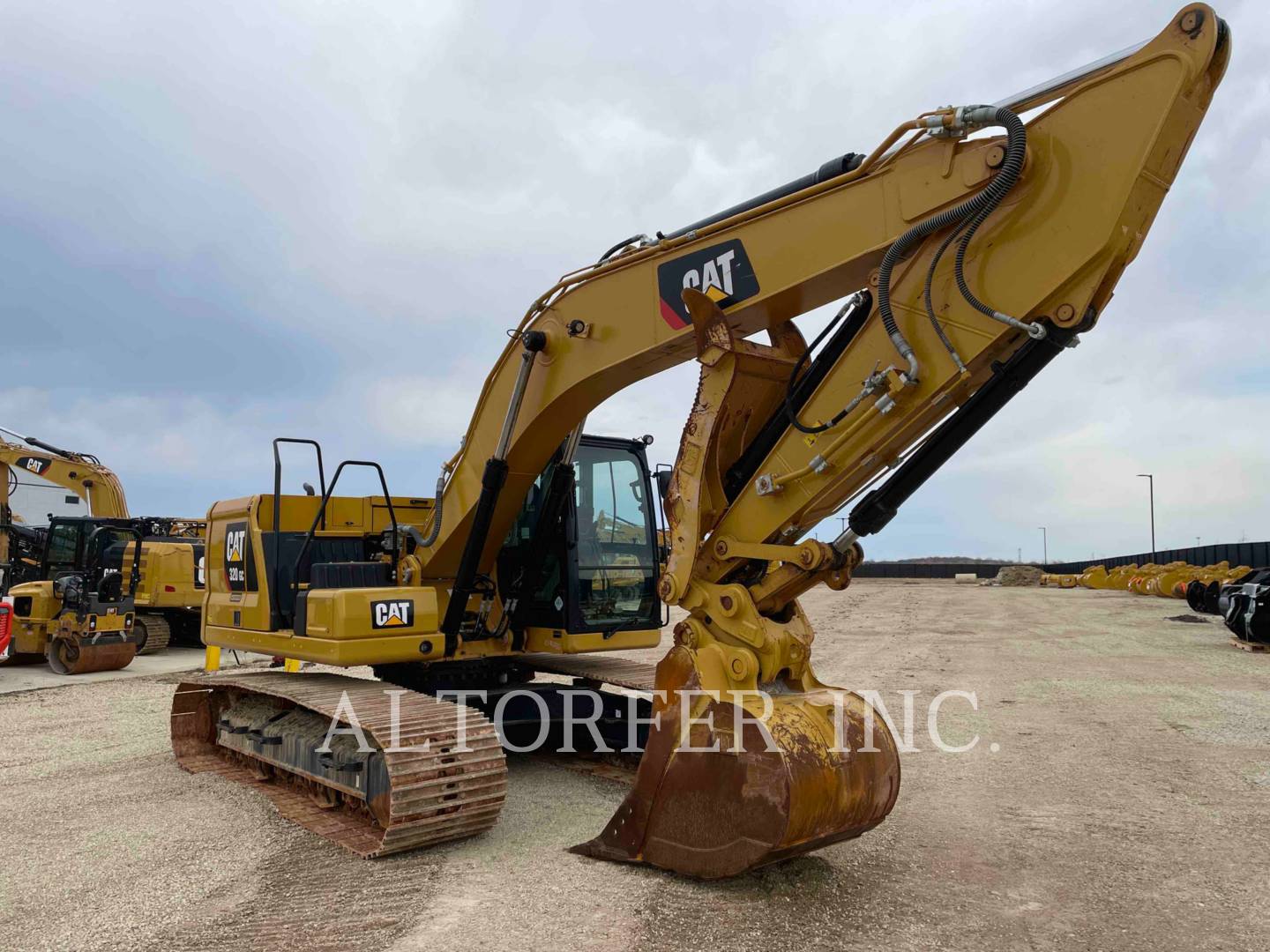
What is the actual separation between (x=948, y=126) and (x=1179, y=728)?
303 inches

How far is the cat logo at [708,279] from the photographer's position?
5137mm

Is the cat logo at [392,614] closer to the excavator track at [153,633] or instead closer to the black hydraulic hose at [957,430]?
the black hydraulic hose at [957,430]

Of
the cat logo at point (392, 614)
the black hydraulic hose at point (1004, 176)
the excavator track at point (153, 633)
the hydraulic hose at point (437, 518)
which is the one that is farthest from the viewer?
the excavator track at point (153, 633)

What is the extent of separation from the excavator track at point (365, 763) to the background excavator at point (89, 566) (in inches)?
324

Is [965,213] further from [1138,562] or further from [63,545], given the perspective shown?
[1138,562]

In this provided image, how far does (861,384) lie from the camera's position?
4.73 metres

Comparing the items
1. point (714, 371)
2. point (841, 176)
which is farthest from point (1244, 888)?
point (841, 176)

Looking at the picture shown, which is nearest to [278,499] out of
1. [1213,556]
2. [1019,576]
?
[1213,556]

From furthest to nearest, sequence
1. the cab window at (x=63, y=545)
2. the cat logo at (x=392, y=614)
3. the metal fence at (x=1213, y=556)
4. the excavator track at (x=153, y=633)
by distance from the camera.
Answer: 1. the metal fence at (x=1213, y=556)
2. the excavator track at (x=153, y=633)
3. the cab window at (x=63, y=545)
4. the cat logo at (x=392, y=614)

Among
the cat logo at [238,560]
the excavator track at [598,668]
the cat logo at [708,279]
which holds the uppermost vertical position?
the cat logo at [708,279]

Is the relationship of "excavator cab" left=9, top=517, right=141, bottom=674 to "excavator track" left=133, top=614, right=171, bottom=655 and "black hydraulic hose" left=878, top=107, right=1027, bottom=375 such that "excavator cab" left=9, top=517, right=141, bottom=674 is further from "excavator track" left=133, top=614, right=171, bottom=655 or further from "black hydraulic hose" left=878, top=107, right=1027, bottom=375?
"black hydraulic hose" left=878, top=107, right=1027, bottom=375

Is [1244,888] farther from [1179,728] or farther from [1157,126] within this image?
[1179,728]

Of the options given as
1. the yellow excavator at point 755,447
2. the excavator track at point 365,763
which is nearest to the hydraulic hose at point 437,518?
the yellow excavator at point 755,447

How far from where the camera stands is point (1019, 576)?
159 feet
